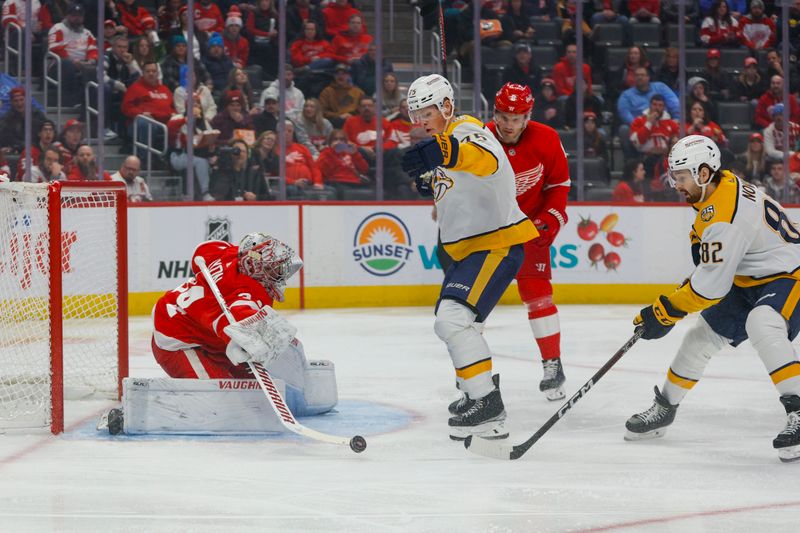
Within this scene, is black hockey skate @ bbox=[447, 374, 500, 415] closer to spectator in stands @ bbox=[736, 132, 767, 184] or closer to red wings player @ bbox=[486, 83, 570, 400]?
red wings player @ bbox=[486, 83, 570, 400]

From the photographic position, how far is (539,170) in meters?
4.41

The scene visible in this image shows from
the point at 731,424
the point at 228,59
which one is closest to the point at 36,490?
the point at 731,424

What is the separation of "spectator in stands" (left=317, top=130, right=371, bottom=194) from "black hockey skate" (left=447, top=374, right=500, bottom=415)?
3995 mm

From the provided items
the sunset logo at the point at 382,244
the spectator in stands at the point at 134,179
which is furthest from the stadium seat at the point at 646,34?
the spectator in stands at the point at 134,179

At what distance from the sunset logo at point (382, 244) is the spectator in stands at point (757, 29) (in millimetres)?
3298

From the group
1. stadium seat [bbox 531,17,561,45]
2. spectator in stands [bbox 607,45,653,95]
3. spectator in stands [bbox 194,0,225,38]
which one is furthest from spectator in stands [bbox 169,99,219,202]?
spectator in stands [bbox 607,45,653,95]

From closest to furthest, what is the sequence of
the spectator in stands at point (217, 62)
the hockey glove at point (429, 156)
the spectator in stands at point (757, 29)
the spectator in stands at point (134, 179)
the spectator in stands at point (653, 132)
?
the hockey glove at point (429, 156), the spectator in stands at point (134, 179), the spectator in stands at point (217, 62), the spectator in stands at point (653, 132), the spectator in stands at point (757, 29)

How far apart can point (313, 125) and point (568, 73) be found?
76.5 inches

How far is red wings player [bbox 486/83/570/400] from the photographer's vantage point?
4391mm

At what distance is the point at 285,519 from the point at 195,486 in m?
0.41

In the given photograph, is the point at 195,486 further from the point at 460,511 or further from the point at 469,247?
the point at 469,247

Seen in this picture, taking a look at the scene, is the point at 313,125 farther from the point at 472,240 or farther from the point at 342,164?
the point at 472,240

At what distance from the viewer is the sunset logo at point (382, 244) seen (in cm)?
793

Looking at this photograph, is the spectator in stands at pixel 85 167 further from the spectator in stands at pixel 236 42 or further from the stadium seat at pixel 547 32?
the stadium seat at pixel 547 32
